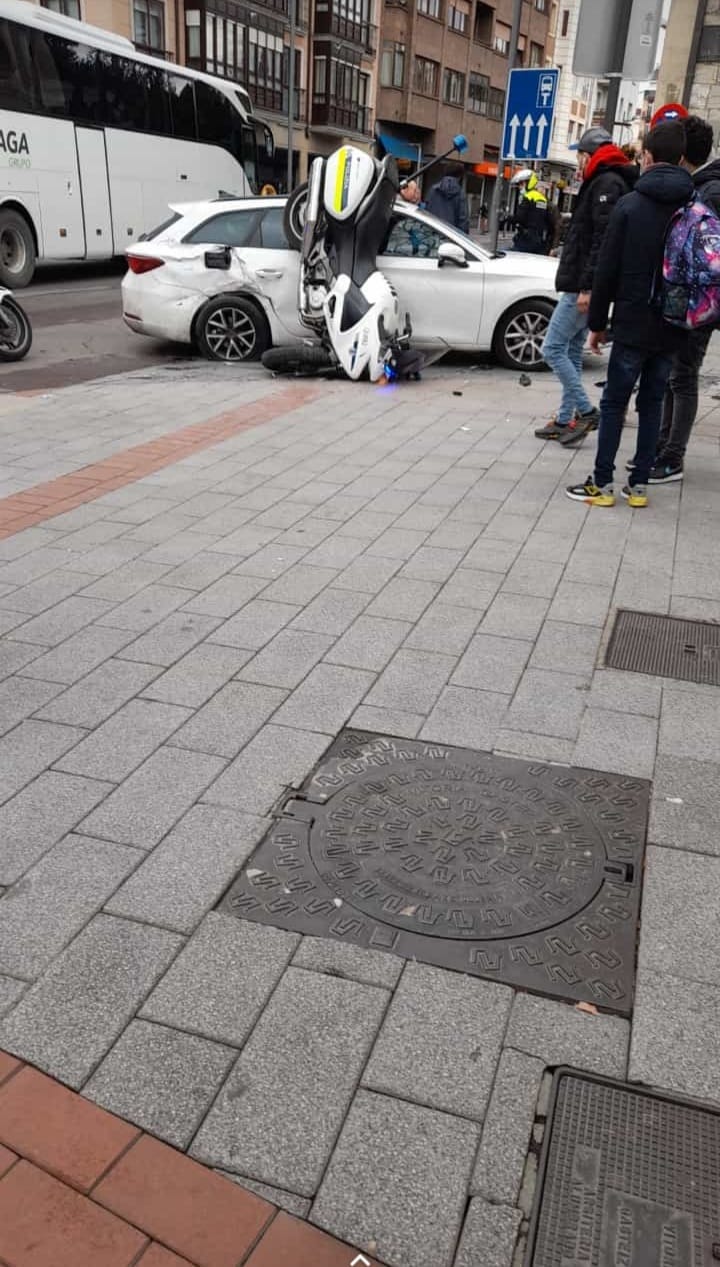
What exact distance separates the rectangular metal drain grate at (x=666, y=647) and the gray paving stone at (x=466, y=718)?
2.12ft

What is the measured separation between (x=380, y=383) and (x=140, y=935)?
833cm

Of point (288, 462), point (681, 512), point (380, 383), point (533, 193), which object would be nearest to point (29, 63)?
point (533, 193)

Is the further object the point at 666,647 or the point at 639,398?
the point at 639,398

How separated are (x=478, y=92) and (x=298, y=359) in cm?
5812

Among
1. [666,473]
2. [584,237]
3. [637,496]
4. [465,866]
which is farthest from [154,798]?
[584,237]

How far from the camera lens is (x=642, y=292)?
5457mm

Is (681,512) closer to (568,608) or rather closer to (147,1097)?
(568,608)

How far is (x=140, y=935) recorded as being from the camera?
252 cm

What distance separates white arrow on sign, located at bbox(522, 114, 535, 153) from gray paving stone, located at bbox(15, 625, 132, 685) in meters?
11.4

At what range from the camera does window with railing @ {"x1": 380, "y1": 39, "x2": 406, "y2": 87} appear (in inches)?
2037

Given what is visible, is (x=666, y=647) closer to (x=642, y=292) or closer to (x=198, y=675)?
(x=198, y=675)

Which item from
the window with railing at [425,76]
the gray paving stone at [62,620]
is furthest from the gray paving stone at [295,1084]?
the window with railing at [425,76]

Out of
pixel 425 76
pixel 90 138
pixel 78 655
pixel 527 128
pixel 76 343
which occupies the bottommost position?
pixel 76 343

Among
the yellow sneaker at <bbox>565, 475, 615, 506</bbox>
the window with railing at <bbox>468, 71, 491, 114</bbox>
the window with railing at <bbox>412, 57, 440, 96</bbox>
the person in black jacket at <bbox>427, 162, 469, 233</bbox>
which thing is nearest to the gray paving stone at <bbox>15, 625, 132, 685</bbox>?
the yellow sneaker at <bbox>565, 475, 615, 506</bbox>
